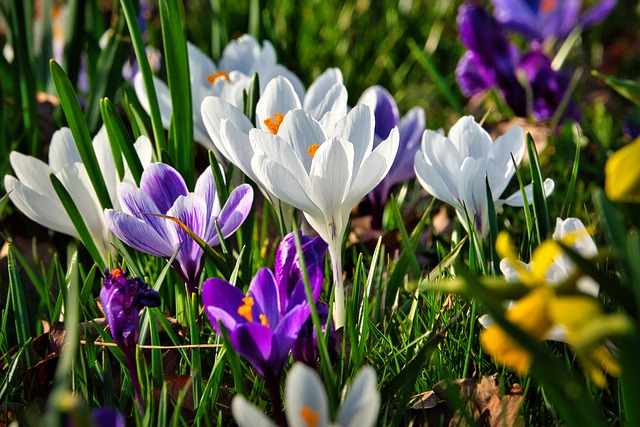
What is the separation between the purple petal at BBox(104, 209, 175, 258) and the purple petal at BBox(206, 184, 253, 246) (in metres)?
0.07

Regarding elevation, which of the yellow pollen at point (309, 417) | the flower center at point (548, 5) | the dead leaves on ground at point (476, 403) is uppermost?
the yellow pollen at point (309, 417)

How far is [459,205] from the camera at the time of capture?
3.99 ft

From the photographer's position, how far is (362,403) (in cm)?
A: 78

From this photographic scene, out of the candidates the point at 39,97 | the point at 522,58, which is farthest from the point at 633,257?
the point at 39,97

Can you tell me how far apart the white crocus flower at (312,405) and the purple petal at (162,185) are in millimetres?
478

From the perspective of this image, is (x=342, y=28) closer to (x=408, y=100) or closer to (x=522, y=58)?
(x=408, y=100)

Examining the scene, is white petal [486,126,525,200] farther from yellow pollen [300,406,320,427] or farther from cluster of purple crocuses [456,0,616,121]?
cluster of purple crocuses [456,0,616,121]

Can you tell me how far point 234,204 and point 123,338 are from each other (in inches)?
9.8

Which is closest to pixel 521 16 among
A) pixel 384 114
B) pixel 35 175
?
pixel 384 114

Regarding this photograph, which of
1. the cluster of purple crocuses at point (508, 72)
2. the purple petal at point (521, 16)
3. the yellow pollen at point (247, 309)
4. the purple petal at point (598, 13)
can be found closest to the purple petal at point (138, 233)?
the yellow pollen at point (247, 309)

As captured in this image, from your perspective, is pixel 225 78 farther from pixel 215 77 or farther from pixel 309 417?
pixel 309 417

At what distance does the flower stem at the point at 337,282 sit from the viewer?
113 centimetres

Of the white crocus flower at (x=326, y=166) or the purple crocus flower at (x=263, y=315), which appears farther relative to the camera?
the white crocus flower at (x=326, y=166)

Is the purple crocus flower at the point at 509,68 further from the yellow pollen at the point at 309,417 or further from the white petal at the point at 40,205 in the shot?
the yellow pollen at the point at 309,417
